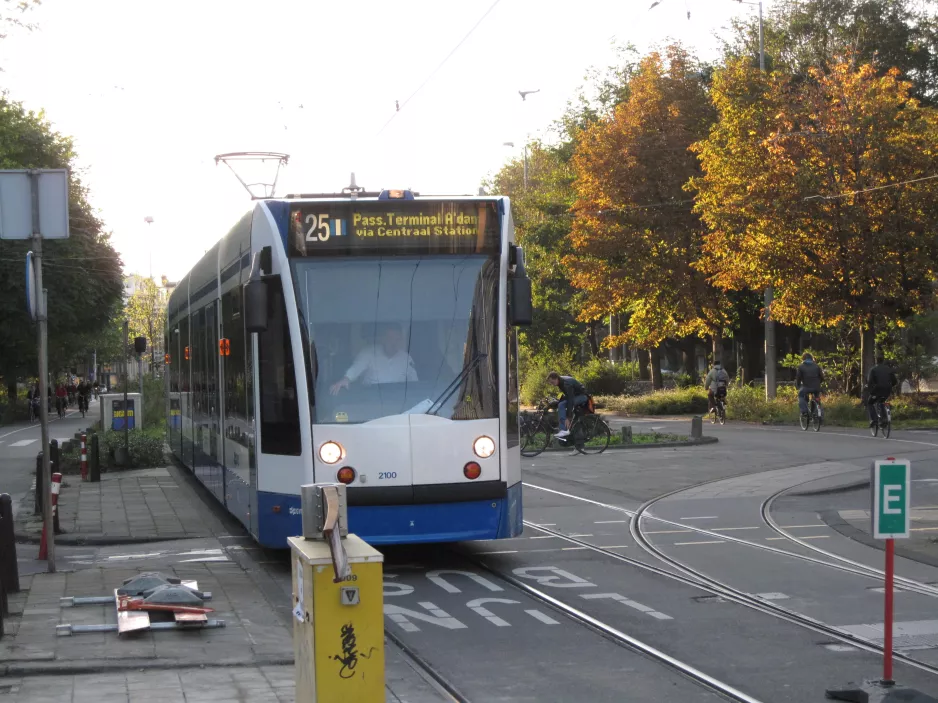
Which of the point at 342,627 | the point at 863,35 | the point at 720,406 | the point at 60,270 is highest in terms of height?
the point at 863,35

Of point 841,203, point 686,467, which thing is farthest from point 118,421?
point 841,203

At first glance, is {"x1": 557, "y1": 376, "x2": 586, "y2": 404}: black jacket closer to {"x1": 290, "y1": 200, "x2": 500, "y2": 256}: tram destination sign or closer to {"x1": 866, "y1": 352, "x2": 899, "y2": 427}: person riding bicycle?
{"x1": 866, "y1": 352, "x2": 899, "y2": 427}: person riding bicycle

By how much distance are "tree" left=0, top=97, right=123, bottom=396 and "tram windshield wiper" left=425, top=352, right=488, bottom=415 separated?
3852 cm

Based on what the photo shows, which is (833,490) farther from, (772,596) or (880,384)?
(880,384)

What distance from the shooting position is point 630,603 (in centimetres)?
941

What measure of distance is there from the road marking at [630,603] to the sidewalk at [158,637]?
6.44 ft

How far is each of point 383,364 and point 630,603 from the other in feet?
8.87

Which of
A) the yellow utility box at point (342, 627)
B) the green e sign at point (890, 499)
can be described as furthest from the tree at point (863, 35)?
the yellow utility box at point (342, 627)

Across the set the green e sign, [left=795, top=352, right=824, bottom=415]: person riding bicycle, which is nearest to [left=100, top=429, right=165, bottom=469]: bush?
[left=795, top=352, right=824, bottom=415]: person riding bicycle

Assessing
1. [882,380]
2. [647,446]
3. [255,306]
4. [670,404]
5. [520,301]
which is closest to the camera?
[255,306]

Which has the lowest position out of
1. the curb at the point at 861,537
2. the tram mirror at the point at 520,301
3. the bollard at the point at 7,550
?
the curb at the point at 861,537

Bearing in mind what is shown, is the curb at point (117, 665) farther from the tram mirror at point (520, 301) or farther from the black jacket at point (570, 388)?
the black jacket at point (570, 388)

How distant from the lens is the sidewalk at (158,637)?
6762 mm

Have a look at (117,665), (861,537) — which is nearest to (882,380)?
(861,537)
